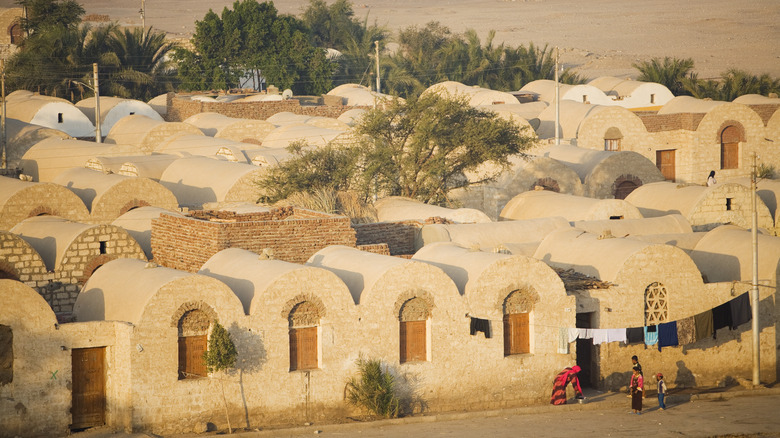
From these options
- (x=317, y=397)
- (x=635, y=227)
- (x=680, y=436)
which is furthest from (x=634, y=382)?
(x=635, y=227)

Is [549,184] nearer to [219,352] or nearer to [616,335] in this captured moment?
[616,335]

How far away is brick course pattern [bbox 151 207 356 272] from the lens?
77.8ft

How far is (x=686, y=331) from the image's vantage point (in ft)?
76.5

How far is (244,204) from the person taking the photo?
99.6 feet

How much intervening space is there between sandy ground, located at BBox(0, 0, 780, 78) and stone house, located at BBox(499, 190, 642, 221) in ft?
194

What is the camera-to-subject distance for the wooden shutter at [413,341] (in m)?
21.2

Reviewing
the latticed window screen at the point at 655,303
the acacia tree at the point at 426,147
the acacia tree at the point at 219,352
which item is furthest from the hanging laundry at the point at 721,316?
the acacia tree at the point at 426,147

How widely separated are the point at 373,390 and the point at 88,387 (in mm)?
4931

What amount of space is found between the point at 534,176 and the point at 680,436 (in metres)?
17.1

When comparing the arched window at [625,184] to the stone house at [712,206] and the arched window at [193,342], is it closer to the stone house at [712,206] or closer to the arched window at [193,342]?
the stone house at [712,206]

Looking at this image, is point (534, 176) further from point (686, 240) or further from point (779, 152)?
point (779, 152)

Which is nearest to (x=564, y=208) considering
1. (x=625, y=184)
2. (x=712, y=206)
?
(x=712, y=206)

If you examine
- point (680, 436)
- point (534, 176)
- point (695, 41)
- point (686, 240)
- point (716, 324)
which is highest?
point (695, 41)

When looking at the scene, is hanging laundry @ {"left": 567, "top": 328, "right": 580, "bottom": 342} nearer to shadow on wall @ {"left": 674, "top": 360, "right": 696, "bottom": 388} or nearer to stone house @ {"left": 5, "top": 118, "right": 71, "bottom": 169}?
shadow on wall @ {"left": 674, "top": 360, "right": 696, "bottom": 388}
